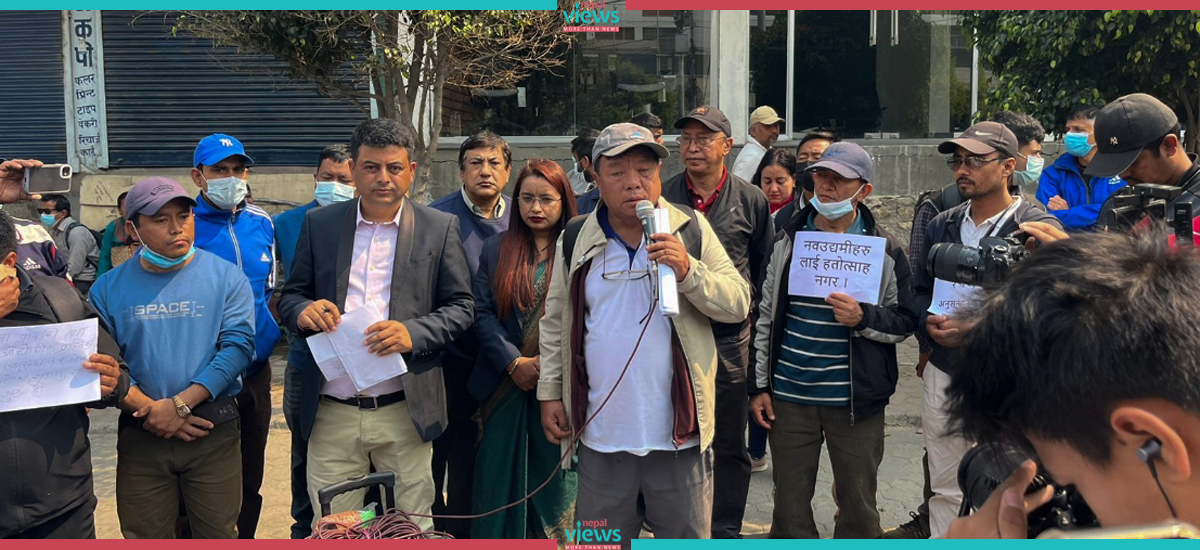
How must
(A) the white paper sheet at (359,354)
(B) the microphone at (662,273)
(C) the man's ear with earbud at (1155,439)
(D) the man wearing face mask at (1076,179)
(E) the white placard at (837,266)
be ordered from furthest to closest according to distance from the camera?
(D) the man wearing face mask at (1076,179) < (E) the white placard at (837,266) < (A) the white paper sheet at (359,354) < (B) the microphone at (662,273) < (C) the man's ear with earbud at (1155,439)

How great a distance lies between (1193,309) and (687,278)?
206 cm

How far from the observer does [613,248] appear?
355 centimetres

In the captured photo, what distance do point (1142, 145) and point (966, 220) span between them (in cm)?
85

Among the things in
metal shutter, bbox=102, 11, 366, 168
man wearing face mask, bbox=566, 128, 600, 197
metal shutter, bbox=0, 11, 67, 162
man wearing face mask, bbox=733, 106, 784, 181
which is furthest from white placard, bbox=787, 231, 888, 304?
metal shutter, bbox=0, 11, 67, 162

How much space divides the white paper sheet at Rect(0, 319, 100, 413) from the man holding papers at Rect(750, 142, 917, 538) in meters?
2.85

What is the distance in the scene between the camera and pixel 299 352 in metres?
4.05

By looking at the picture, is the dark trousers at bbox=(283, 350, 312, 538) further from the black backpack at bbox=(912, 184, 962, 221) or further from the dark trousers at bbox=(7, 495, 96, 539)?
the black backpack at bbox=(912, 184, 962, 221)

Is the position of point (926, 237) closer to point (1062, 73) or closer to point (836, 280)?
point (836, 280)

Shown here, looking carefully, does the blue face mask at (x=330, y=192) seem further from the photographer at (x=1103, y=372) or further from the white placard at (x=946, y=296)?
the photographer at (x=1103, y=372)

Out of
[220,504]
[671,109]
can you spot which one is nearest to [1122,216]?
[220,504]

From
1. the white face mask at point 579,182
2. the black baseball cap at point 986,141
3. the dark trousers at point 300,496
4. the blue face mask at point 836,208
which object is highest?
the black baseball cap at point 986,141

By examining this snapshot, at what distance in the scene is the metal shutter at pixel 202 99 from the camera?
10.0m

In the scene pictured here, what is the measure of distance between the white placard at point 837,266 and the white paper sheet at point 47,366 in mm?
2935

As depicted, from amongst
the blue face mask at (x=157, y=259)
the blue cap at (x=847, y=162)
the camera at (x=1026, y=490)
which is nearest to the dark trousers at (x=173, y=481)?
the blue face mask at (x=157, y=259)
